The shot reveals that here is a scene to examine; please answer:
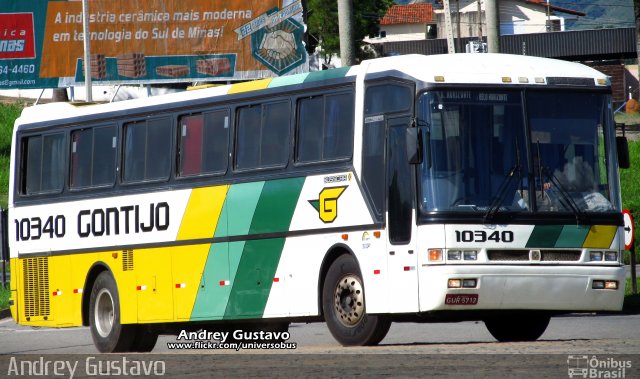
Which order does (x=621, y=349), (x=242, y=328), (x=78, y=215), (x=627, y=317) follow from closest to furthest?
1. (x=621, y=349)
2. (x=242, y=328)
3. (x=78, y=215)
4. (x=627, y=317)

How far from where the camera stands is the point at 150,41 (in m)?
45.2

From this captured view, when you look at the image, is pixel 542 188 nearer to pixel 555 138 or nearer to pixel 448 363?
pixel 555 138

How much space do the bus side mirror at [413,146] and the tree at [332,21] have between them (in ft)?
195

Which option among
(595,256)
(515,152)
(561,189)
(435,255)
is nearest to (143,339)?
(435,255)

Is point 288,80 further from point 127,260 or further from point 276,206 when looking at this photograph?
point 127,260

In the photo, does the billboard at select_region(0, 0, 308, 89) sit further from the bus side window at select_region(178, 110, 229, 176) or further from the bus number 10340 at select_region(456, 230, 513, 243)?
the bus number 10340 at select_region(456, 230, 513, 243)

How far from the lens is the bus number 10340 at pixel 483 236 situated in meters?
14.9

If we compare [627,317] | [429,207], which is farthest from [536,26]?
[429,207]

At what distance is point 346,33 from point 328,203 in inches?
320

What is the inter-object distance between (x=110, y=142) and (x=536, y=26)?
9701 cm

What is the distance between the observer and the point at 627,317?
22.0 metres

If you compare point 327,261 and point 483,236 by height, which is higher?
point 483,236

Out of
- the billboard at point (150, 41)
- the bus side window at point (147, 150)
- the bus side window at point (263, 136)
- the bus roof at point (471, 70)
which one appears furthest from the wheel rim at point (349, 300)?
the billboard at point (150, 41)

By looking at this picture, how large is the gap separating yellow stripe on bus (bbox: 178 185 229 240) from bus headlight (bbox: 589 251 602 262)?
4.75m
